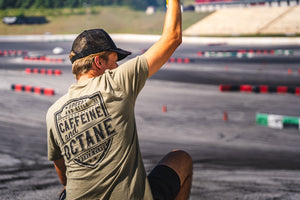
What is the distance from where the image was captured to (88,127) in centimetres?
240

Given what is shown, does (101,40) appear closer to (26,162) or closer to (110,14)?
(26,162)

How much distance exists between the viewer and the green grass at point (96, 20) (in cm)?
6600

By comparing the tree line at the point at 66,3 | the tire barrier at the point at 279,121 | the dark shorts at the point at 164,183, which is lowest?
the tree line at the point at 66,3

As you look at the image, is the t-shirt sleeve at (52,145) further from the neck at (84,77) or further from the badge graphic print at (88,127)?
the neck at (84,77)

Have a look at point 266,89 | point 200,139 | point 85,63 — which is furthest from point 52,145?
point 266,89

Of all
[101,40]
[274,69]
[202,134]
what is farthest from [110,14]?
[101,40]

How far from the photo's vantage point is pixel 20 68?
22.0 metres

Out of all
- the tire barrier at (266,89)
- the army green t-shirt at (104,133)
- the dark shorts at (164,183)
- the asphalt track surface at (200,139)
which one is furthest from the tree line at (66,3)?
the army green t-shirt at (104,133)

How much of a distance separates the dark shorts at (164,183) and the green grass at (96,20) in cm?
5914

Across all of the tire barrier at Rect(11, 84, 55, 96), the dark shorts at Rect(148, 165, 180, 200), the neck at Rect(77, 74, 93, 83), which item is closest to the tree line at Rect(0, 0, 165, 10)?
the tire barrier at Rect(11, 84, 55, 96)

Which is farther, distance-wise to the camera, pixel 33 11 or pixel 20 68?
pixel 33 11

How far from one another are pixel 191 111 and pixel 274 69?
10.6 m

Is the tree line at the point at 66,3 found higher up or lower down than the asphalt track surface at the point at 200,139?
lower down

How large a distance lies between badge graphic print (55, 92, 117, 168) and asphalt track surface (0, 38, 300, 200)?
248 centimetres
